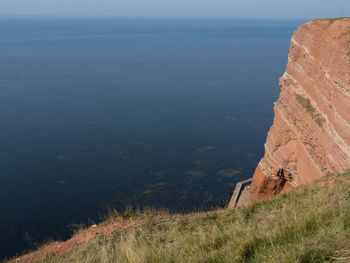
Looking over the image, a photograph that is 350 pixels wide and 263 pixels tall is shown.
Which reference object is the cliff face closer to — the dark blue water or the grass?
the grass

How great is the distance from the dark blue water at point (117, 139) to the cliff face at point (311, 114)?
513 inches

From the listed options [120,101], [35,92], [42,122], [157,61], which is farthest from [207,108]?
[157,61]

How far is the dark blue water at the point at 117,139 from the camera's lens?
3228cm

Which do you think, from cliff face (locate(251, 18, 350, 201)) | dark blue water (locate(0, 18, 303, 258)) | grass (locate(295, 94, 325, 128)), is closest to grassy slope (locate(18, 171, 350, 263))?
cliff face (locate(251, 18, 350, 201))

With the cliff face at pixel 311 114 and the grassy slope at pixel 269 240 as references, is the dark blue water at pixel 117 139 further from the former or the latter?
the grassy slope at pixel 269 240

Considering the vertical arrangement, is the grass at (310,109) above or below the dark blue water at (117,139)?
above

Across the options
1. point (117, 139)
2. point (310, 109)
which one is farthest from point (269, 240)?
Result: point (117, 139)

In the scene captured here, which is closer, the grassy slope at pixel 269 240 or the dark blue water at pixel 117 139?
the grassy slope at pixel 269 240

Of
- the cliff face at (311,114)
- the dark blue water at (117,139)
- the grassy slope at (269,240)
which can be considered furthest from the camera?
the dark blue water at (117,139)

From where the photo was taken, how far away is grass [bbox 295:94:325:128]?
17109 mm

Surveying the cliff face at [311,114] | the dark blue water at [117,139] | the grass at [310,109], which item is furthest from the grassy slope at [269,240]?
the dark blue water at [117,139]

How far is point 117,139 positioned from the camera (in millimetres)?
46969

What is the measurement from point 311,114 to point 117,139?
33710mm

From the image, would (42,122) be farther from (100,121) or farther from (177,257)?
(177,257)
